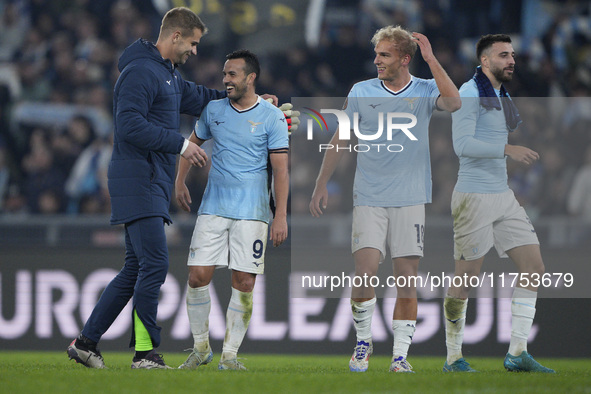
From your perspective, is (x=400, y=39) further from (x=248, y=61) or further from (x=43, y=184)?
(x=43, y=184)

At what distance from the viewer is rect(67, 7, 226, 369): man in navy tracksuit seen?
596 centimetres

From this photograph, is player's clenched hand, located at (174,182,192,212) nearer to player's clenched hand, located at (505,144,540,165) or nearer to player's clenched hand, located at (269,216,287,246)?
Result: player's clenched hand, located at (269,216,287,246)

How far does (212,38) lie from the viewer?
12.8 metres

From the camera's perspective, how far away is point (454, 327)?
645 centimetres

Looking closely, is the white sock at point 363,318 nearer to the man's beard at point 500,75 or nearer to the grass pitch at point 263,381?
the grass pitch at point 263,381

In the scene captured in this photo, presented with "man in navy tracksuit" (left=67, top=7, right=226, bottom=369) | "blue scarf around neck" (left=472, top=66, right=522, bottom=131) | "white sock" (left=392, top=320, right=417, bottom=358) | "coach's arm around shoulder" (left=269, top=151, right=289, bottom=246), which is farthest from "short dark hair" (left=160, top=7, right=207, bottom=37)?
"white sock" (left=392, top=320, right=417, bottom=358)

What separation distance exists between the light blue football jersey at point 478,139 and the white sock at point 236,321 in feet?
5.40

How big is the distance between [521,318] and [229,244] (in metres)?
1.97

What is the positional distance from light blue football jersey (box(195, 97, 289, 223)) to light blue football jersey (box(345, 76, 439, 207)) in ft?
1.84

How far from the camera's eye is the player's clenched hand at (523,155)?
6047 mm

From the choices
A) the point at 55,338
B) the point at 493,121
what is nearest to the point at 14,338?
the point at 55,338

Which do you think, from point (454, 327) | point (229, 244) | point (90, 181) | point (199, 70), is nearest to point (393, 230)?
point (454, 327)

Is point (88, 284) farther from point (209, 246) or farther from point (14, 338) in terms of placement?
point (209, 246)

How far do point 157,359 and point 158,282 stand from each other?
19.2 inches
